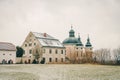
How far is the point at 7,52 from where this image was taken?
63.3m

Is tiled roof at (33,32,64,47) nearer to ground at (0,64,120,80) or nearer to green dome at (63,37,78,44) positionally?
green dome at (63,37,78,44)

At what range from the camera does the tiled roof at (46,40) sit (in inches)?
2734

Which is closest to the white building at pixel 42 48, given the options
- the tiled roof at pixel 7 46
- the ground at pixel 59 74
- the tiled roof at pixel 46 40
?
the tiled roof at pixel 46 40

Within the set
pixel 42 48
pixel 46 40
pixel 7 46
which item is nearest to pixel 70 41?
pixel 46 40

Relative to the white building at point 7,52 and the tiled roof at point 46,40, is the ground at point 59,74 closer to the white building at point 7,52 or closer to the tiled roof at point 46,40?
the white building at point 7,52

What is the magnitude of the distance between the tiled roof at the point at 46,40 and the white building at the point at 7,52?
8.73 m

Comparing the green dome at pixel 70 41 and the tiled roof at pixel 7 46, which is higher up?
the green dome at pixel 70 41

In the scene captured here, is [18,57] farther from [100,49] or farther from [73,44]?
[100,49]

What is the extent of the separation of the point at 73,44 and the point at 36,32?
2082 cm

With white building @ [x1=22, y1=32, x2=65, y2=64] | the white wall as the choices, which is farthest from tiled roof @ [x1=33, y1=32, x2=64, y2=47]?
the white wall

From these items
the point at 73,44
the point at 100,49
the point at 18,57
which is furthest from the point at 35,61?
the point at 100,49

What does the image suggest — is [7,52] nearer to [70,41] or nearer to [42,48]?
[42,48]

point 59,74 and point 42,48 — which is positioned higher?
point 42,48

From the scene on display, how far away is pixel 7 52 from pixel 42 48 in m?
10.4
